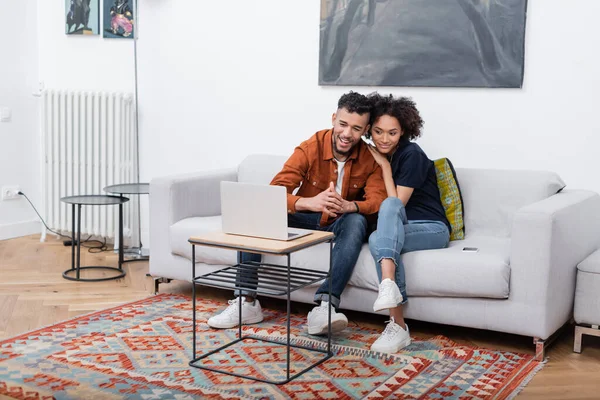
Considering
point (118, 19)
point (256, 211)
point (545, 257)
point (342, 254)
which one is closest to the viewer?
point (256, 211)

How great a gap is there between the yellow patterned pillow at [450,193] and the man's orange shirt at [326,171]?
12.5 inches

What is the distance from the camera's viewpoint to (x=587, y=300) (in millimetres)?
3199

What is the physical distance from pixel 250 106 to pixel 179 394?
2.27 m

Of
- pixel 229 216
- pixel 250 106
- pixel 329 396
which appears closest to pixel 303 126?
pixel 250 106

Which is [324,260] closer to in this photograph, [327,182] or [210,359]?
[327,182]

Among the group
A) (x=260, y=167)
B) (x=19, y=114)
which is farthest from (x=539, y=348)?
(x=19, y=114)

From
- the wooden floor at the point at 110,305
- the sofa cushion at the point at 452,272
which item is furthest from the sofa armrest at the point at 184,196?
the sofa cushion at the point at 452,272

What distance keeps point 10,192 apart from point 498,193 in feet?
10.8

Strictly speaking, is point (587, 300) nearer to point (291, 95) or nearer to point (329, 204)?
point (329, 204)

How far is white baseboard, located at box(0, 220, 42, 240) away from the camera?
5.33 m

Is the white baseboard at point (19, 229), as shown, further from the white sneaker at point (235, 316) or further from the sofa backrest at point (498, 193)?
the sofa backrest at point (498, 193)

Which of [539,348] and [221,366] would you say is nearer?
[221,366]

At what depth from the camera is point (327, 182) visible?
360cm

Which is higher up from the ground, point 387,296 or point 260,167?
point 260,167
